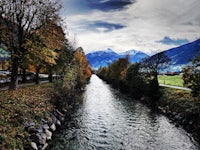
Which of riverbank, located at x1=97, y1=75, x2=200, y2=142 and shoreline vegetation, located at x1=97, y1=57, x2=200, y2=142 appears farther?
shoreline vegetation, located at x1=97, y1=57, x2=200, y2=142

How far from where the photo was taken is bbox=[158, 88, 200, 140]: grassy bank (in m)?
26.7

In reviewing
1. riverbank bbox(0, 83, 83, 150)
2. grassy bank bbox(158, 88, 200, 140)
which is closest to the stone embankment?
riverbank bbox(0, 83, 83, 150)

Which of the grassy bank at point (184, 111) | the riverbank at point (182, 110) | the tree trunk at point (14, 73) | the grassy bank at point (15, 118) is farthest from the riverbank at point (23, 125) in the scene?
the grassy bank at point (184, 111)

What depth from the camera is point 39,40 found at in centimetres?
2830

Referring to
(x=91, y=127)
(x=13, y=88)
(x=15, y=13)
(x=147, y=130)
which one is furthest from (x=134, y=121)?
(x=15, y=13)

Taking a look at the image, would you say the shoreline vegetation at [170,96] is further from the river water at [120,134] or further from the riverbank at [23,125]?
the riverbank at [23,125]

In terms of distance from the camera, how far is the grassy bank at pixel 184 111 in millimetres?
26684

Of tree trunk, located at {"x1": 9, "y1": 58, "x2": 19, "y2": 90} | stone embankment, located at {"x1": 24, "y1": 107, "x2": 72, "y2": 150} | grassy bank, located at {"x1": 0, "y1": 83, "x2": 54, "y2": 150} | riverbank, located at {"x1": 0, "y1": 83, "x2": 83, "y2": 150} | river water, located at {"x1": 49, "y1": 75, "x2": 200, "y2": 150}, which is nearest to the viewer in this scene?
grassy bank, located at {"x1": 0, "y1": 83, "x2": 54, "y2": 150}

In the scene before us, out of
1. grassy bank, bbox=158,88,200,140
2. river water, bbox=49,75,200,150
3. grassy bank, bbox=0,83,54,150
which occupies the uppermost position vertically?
grassy bank, bbox=0,83,54,150

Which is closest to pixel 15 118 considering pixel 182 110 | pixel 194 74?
pixel 194 74

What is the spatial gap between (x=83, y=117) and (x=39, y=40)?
13.9 m

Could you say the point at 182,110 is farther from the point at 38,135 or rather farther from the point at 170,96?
the point at 38,135

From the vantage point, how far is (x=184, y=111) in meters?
31.2

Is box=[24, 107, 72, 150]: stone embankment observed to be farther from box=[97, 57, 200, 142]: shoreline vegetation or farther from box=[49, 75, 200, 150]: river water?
box=[97, 57, 200, 142]: shoreline vegetation
